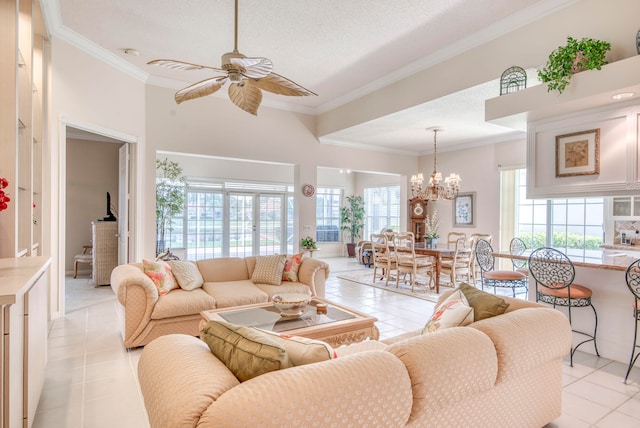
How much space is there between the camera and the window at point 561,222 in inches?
218

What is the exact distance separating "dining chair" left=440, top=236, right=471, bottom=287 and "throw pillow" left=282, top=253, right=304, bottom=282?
2970 millimetres

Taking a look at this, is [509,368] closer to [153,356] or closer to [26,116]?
[153,356]

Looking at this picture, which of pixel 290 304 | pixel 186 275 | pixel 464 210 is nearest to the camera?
pixel 290 304

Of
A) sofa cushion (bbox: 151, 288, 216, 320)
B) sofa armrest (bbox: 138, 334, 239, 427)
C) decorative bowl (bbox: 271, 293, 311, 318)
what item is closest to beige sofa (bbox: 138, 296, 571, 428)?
sofa armrest (bbox: 138, 334, 239, 427)

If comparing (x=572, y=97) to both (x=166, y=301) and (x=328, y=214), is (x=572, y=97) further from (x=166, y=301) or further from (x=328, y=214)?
(x=328, y=214)

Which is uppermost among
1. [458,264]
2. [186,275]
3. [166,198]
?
[166,198]

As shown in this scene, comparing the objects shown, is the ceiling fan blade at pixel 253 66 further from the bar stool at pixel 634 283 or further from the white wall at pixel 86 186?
the white wall at pixel 86 186

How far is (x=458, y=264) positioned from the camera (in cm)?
621

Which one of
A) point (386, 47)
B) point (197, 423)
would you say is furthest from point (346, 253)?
point (197, 423)

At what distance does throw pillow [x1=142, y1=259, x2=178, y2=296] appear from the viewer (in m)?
3.53

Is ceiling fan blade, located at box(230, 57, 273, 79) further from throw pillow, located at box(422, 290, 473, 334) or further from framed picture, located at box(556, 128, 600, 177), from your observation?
framed picture, located at box(556, 128, 600, 177)

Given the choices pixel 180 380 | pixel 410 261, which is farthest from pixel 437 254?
pixel 180 380

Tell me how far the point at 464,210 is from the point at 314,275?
467 centimetres

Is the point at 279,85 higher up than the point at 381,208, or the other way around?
the point at 279,85
